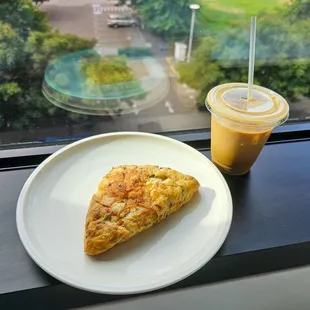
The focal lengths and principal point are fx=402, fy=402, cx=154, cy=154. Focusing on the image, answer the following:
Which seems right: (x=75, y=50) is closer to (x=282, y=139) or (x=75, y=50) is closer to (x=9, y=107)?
(x=9, y=107)

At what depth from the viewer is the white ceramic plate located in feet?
1.77

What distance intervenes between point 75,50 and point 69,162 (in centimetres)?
36

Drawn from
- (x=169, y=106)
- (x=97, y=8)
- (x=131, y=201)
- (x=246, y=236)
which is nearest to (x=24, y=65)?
(x=97, y=8)

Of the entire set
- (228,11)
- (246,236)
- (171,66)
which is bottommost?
(246,236)

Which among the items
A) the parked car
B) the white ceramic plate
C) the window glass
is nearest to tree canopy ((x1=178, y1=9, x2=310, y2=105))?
the window glass

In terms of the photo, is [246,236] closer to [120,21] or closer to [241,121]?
[241,121]

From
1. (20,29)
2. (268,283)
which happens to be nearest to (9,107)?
(20,29)

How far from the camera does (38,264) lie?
0.54 m

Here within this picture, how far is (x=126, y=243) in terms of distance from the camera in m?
0.58

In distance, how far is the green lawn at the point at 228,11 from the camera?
3.12 feet

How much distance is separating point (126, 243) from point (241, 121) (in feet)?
0.87

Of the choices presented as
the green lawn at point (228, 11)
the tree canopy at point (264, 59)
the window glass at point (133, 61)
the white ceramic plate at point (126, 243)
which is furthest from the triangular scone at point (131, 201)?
the green lawn at point (228, 11)

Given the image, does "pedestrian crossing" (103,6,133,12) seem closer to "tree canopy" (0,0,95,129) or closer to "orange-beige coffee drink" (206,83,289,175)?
"tree canopy" (0,0,95,129)

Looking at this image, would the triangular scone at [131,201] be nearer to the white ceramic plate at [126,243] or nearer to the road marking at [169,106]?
the white ceramic plate at [126,243]
